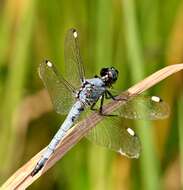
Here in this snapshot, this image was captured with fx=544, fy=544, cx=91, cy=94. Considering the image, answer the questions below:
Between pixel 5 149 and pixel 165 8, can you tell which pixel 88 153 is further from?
pixel 165 8

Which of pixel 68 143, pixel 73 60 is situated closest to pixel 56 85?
pixel 73 60

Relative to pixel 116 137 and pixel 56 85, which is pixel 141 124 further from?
pixel 56 85

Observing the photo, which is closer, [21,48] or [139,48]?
[139,48]

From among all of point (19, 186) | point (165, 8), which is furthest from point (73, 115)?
point (165, 8)

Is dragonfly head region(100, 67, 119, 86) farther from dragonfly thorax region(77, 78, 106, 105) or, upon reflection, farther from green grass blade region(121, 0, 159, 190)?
green grass blade region(121, 0, 159, 190)

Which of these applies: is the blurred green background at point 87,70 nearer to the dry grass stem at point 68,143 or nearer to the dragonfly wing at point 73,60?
the dragonfly wing at point 73,60

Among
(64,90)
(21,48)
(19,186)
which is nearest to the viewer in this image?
(19,186)
